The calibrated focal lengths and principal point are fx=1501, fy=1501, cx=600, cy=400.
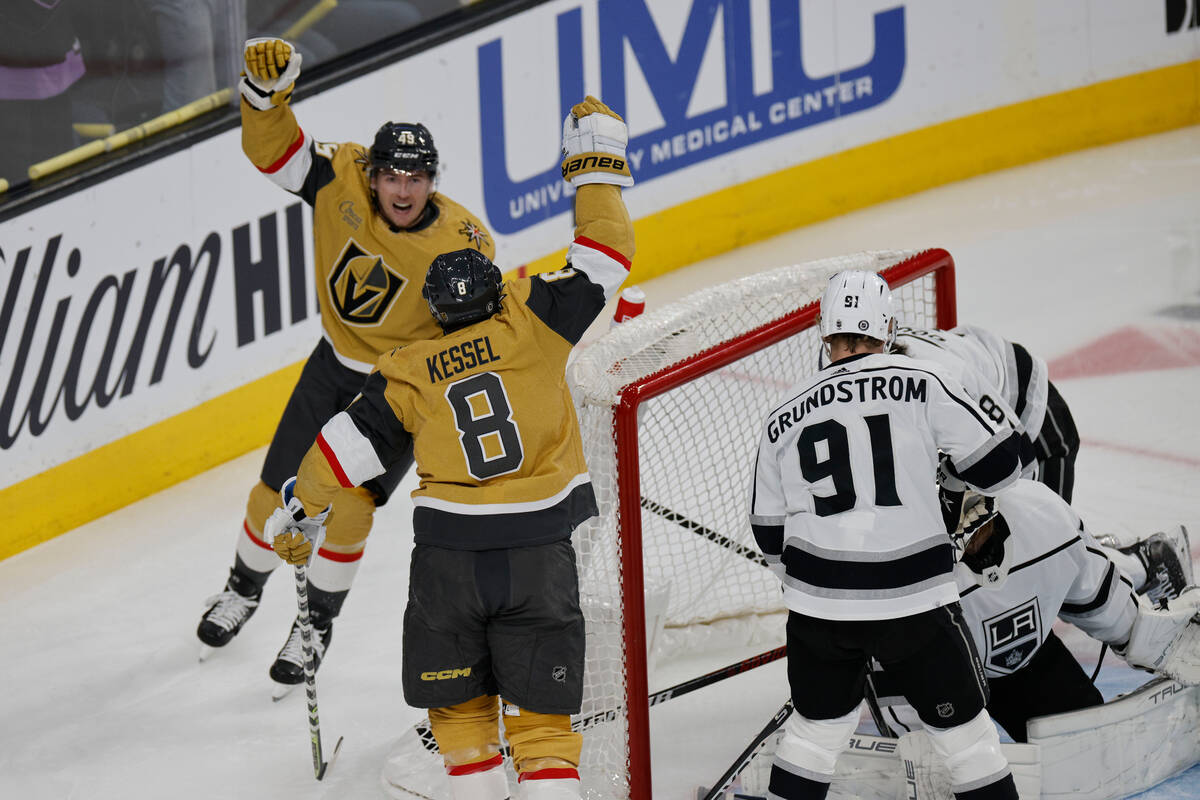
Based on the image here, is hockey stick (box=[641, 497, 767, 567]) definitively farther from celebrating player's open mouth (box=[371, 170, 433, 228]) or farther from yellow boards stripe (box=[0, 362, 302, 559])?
yellow boards stripe (box=[0, 362, 302, 559])

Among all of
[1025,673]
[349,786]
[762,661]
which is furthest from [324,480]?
[1025,673]

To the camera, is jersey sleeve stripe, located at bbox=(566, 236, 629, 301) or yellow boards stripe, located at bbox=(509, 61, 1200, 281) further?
yellow boards stripe, located at bbox=(509, 61, 1200, 281)

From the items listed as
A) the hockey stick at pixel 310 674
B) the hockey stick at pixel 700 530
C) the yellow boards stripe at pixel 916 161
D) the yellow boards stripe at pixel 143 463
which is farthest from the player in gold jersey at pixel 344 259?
the yellow boards stripe at pixel 916 161

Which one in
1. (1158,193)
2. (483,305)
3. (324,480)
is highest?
(1158,193)

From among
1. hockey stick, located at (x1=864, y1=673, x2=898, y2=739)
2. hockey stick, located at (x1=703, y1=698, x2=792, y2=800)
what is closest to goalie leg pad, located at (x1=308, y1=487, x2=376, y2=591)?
hockey stick, located at (x1=703, y1=698, x2=792, y2=800)

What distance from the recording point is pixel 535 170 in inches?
226

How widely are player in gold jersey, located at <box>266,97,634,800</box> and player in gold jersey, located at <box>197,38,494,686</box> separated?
67 centimetres

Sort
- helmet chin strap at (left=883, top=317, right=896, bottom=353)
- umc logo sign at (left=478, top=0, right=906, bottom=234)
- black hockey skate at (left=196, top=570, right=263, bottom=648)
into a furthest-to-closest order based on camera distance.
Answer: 1. umc logo sign at (left=478, top=0, right=906, bottom=234)
2. black hockey skate at (left=196, top=570, right=263, bottom=648)
3. helmet chin strap at (left=883, top=317, right=896, bottom=353)

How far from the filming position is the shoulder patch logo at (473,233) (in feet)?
11.4

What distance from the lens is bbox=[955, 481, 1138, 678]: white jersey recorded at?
2.81 meters

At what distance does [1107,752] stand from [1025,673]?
0.22m

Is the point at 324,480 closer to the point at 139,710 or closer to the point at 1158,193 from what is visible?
the point at 139,710

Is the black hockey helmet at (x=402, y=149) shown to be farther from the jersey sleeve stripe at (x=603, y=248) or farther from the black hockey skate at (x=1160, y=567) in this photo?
the black hockey skate at (x=1160, y=567)

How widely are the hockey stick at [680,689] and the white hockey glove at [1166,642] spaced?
2.50 feet
